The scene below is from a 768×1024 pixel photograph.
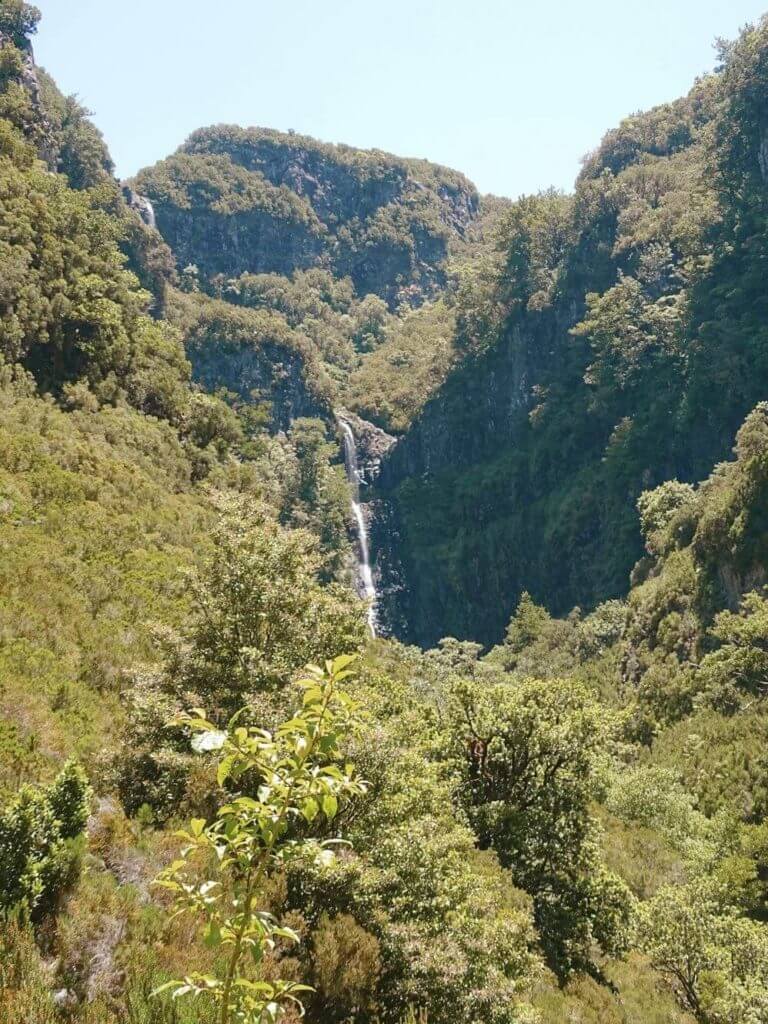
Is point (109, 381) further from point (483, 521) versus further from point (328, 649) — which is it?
point (483, 521)

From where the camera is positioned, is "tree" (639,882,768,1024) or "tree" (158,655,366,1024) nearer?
"tree" (158,655,366,1024)

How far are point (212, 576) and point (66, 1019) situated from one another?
23.5ft

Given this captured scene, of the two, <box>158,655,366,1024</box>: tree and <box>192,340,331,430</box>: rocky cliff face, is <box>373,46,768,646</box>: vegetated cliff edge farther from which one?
<box>158,655,366,1024</box>: tree

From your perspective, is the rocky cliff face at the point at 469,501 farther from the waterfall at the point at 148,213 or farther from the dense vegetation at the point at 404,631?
the waterfall at the point at 148,213

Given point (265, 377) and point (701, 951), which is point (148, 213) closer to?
point (265, 377)

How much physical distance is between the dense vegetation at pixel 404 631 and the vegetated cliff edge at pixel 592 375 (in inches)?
14.0

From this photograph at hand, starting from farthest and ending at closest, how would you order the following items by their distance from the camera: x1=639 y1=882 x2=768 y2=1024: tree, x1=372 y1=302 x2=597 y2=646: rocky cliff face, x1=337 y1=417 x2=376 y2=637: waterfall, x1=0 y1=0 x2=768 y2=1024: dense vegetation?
x1=337 y1=417 x2=376 y2=637: waterfall, x1=372 y1=302 x2=597 y2=646: rocky cliff face, x1=639 y1=882 x2=768 y2=1024: tree, x1=0 y1=0 x2=768 y2=1024: dense vegetation

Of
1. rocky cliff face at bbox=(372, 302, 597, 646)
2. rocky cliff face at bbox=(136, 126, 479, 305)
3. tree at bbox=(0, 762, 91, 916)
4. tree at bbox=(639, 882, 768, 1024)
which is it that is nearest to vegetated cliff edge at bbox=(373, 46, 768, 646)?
rocky cliff face at bbox=(372, 302, 597, 646)

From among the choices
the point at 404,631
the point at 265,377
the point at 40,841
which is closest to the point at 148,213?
the point at 265,377

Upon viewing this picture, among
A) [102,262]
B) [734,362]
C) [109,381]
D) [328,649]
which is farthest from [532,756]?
[734,362]

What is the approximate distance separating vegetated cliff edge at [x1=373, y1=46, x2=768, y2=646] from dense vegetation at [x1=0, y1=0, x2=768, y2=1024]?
1.17 ft

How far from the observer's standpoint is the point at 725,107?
195ft

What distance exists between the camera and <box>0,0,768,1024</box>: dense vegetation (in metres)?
5.68

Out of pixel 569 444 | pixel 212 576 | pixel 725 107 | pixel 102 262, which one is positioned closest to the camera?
pixel 212 576
